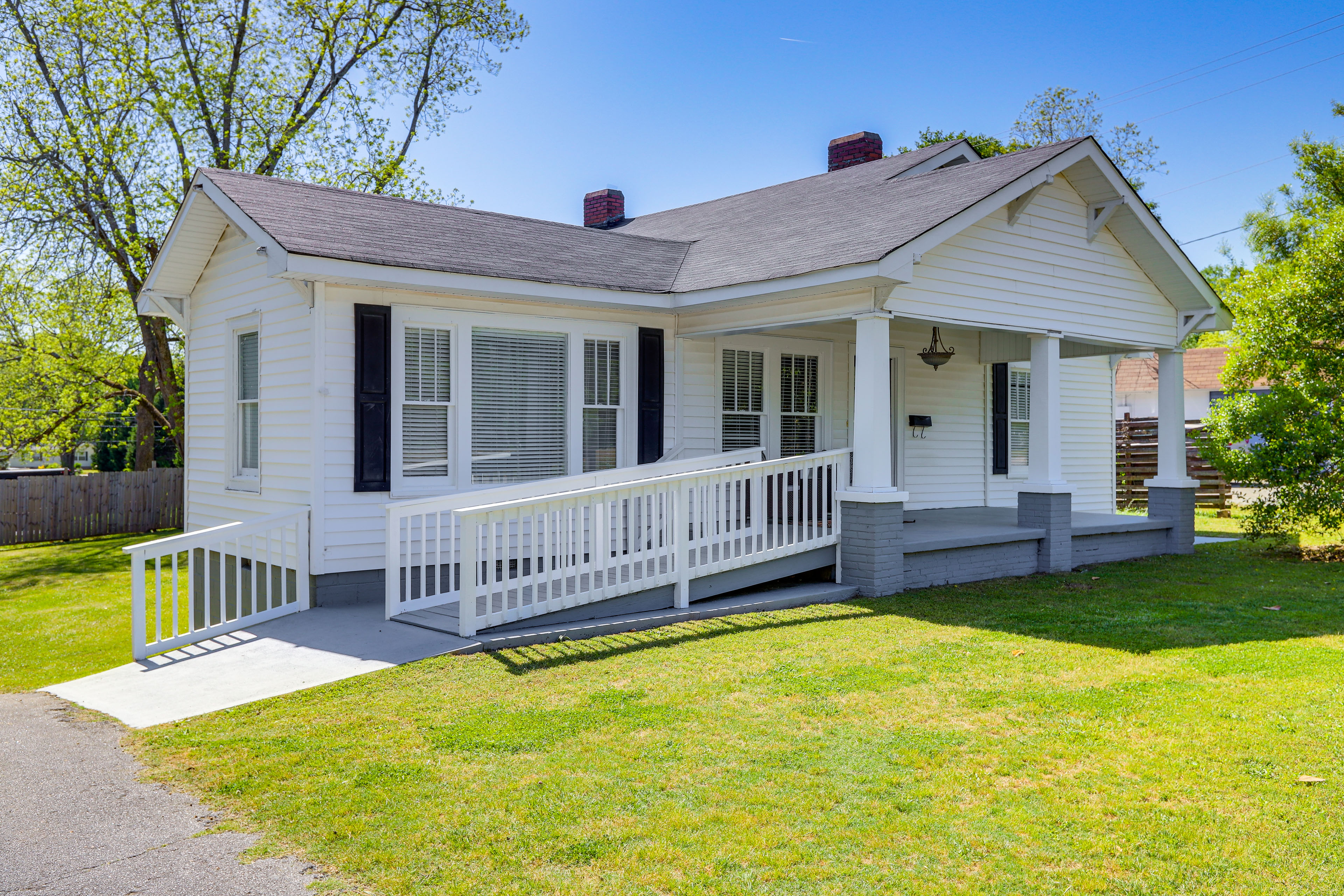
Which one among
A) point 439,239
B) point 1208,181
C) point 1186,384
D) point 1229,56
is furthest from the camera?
point 1186,384

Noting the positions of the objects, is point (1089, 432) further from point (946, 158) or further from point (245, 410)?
point (245, 410)

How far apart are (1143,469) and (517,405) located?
16.9 m

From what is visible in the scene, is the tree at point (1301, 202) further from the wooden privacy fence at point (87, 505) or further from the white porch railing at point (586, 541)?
the wooden privacy fence at point (87, 505)

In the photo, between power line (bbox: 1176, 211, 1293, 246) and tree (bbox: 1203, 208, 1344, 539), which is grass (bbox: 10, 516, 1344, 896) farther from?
power line (bbox: 1176, 211, 1293, 246)

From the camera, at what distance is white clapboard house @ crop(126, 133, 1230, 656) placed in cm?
832

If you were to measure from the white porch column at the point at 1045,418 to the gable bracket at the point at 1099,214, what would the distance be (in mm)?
1393

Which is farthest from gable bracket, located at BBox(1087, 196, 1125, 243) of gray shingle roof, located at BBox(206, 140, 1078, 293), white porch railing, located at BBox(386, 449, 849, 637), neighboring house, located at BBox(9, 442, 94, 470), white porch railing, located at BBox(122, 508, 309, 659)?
neighboring house, located at BBox(9, 442, 94, 470)

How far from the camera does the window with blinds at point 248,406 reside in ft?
32.8

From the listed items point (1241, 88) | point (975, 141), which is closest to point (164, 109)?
point (975, 141)

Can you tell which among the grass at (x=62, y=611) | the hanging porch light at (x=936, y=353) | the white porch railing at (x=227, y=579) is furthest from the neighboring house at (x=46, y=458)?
the hanging porch light at (x=936, y=353)

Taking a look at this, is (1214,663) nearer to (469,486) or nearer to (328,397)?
(469,486)

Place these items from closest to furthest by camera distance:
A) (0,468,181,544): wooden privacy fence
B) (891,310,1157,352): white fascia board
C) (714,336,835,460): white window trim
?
(891,310,1157,352): white fascia board
(714,336,835,460): white window trim
(0,468,181,544): wooden privacy fence

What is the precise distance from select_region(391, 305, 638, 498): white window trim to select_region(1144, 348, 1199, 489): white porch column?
7526mm

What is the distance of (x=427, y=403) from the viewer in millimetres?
9148
